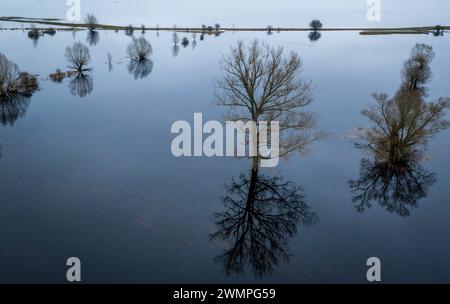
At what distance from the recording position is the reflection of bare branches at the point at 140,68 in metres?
67.1

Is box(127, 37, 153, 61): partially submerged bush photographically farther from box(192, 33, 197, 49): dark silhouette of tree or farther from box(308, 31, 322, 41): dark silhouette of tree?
box(308, 31, 322, 41): dark silhouette of tree

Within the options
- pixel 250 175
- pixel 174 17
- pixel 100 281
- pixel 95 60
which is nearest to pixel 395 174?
pixel 250 175

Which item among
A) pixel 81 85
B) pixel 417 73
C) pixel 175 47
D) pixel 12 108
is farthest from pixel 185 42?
pixel 417 73

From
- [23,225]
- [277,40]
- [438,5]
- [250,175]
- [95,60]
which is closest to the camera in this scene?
[23,225]

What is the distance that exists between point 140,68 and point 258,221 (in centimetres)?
5461

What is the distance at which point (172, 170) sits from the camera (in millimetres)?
32000

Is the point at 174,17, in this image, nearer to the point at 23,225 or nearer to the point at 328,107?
the point at 328,107

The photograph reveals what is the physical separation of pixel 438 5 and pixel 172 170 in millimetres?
188034

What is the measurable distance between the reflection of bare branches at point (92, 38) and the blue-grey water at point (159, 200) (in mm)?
47541

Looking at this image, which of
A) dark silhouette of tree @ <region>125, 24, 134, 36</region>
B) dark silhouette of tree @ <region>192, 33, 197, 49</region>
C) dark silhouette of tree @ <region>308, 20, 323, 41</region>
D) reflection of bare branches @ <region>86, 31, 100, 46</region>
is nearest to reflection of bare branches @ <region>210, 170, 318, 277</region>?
dark silhouette of tree @ <region>192, 33, 197, 49</region>

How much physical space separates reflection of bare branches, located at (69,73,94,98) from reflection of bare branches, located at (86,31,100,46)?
116ft

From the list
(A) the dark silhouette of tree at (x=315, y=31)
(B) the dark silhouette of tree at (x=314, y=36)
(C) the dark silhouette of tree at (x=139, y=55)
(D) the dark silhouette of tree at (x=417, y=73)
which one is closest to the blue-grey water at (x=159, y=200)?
(D) the dark silhouette of tree at (x=417, y=73)
